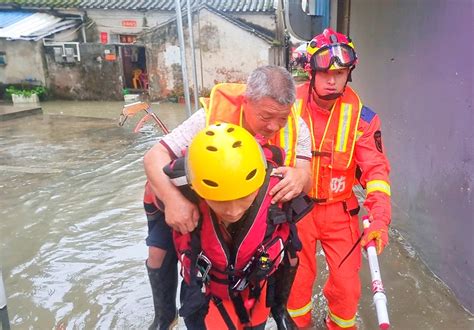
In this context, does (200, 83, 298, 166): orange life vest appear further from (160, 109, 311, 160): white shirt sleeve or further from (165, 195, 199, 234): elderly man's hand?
(165, 195, 199, 234): elderly man's hand

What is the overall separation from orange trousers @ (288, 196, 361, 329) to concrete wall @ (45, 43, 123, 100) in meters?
15.9

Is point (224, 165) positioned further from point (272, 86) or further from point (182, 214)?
point (272, 86)

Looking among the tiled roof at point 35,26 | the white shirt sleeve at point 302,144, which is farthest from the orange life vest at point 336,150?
the tiled roof at point 35,26

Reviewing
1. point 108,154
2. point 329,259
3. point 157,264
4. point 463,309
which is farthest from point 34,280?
point 108,154

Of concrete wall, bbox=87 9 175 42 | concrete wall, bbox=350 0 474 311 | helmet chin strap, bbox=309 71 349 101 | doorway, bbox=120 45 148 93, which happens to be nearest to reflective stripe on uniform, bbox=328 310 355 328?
concrete wall, bbox=350 0 474 311

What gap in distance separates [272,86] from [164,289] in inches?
54.4

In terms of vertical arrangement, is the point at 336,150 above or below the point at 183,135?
below

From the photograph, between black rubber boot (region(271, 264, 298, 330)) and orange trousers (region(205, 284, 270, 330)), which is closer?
orange trousers (region(205, 284, 270, 330))

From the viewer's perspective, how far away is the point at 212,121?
6.74ft

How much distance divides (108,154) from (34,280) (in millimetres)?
4886

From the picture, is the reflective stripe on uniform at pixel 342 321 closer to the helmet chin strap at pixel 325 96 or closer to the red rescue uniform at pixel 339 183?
the red rescue uniform at pixel 339 183

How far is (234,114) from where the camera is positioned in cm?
210

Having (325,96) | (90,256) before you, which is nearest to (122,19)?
(90,256)

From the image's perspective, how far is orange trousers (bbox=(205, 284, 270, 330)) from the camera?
1.95 metres
